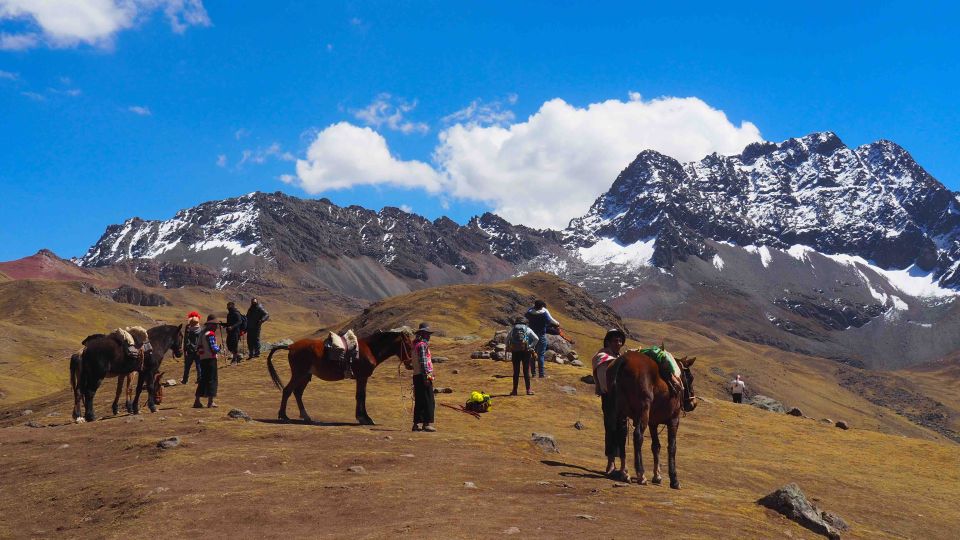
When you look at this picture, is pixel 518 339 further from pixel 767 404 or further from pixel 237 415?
pixel 767 404

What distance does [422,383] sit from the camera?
22484 mm

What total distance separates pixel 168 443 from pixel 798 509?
13542 mm

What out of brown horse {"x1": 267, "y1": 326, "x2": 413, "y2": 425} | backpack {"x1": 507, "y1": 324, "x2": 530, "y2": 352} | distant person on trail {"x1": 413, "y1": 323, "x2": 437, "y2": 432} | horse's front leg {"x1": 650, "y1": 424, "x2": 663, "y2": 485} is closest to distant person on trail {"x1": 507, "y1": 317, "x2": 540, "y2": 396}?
backpack {"x1": 507, "y1": 324, "x2": 530, "y2": 352}

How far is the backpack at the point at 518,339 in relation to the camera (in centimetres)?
3147

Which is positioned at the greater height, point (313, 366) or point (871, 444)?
point (313, 366)

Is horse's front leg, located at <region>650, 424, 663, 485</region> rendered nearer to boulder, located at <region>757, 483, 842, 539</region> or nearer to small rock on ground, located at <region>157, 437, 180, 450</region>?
boulder, located at <region>757, 483, 842, 539</region>

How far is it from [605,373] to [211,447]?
30.3ft

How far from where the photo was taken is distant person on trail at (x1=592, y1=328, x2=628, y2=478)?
17812 mm

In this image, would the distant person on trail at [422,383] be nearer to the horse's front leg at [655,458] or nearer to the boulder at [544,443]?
the boulder at [544,443]

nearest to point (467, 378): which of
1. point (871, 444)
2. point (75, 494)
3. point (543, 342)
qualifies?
point (543, 342)

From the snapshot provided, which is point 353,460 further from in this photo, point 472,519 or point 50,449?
point 50,449

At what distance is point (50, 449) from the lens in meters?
20.0

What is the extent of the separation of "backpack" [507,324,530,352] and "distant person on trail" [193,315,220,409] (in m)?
11.3

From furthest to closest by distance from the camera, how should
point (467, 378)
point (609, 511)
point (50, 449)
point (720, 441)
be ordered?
point (467, 378), point (720, 441), point (50, 449), point (609, 511)
